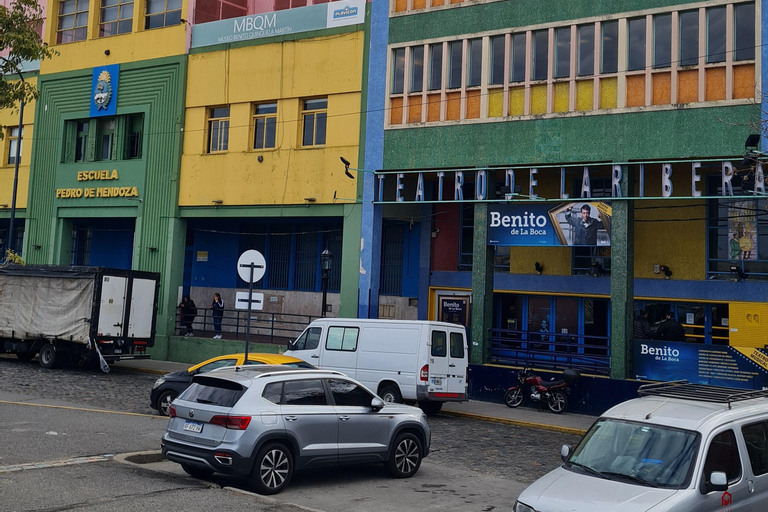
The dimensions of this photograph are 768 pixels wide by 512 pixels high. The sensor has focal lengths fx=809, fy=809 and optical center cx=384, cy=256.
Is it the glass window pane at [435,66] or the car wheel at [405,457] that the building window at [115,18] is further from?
the car wheel at [405,457]

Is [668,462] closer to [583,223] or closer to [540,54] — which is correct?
[583,223]

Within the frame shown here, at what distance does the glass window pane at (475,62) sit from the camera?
23406mm

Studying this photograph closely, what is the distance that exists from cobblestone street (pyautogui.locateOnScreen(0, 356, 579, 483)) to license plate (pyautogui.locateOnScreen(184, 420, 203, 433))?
4.77 m

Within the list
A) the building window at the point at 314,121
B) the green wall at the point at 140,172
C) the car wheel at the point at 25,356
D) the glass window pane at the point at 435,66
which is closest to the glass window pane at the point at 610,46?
the glass window pane at the point at 435,66

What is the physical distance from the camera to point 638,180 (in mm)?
22422

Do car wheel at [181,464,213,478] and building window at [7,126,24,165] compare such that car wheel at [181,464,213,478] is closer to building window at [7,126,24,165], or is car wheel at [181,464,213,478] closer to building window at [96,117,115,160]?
building window at [96,117,115,160]

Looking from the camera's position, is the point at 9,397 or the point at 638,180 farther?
the point at 638,180

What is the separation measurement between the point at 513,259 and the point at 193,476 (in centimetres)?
1719

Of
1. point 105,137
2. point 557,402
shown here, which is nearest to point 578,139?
point 557,402

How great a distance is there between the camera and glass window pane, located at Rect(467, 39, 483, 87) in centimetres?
2341

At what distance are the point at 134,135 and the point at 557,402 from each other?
19.8 meters

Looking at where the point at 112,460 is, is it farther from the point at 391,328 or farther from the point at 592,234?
the point at 592,234

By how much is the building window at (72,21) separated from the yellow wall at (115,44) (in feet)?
0.77

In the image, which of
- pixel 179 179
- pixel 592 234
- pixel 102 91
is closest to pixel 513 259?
pixel 592 234
